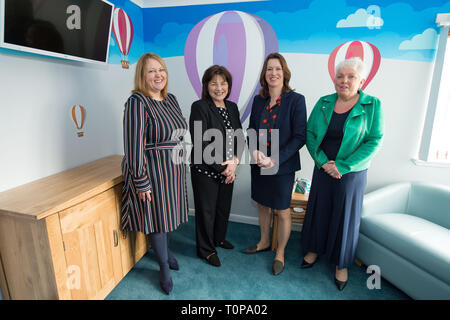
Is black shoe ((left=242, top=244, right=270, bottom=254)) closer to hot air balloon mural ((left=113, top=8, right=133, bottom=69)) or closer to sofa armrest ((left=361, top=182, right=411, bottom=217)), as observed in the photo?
sofa armrest ((left=361, top=182, right=411, bottom=217))

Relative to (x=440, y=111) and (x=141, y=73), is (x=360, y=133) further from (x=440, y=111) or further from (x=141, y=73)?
(x=141, y=73)

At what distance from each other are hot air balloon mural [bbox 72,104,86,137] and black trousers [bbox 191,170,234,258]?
932 mm

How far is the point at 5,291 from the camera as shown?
145cm

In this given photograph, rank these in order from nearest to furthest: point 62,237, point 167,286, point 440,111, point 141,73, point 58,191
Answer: point 62,237
point 58,191
point 141,73
point 167,286
point 440,111

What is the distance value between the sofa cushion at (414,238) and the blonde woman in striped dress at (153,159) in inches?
57.1

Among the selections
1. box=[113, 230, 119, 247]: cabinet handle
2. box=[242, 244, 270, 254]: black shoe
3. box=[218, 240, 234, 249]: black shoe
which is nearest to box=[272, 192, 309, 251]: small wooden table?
→ box=[242, 244, 270, 254]: black shoe

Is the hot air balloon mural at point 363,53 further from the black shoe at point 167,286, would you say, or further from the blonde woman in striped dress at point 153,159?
the black shoe at point 167,286

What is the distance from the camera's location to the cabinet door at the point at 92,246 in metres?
1.38

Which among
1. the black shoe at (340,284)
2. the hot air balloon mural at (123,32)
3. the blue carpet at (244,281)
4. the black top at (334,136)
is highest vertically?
the hot air balloon mural at (123,32)

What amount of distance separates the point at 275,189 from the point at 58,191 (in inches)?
55.7

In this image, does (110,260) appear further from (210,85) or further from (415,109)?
(415,109)

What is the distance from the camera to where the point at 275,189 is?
6.24 feet

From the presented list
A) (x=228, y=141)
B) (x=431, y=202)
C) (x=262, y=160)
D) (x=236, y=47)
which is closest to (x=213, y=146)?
(x=228, y=141)

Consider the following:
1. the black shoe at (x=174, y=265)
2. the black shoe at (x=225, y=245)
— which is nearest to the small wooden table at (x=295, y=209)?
the black shoe at (x=225, y=245)
